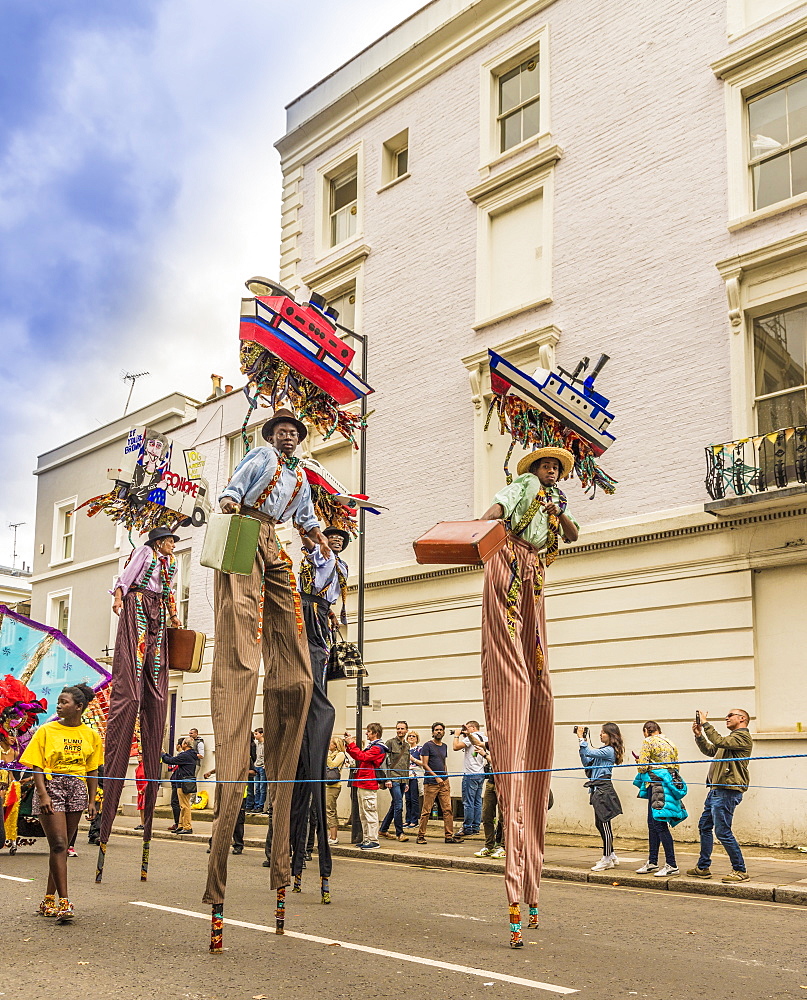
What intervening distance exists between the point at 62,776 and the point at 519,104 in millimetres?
15618

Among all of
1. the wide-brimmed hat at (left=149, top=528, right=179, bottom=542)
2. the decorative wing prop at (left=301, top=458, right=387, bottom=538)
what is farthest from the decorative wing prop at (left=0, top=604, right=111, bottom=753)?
the decorative wing prop at (left=301, top=458, right=387, bottom=538)

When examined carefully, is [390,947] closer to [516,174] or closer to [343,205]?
[516,174]

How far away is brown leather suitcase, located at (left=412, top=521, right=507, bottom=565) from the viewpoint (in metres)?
6.34

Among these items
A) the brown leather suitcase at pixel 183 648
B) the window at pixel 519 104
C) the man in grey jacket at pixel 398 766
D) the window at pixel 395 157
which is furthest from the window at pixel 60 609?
the brown leather suitcase at pixel 183 648

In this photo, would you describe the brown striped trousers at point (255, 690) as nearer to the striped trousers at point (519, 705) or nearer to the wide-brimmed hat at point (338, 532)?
the striped trousers at point (519, 705)

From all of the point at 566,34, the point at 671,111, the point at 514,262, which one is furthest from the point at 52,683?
the point at 566,34

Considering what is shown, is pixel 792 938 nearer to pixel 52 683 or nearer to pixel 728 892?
pixel 728 892

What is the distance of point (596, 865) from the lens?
11.5 meters

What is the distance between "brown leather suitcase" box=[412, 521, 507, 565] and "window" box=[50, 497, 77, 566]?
27.5m

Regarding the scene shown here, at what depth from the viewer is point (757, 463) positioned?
13.8m

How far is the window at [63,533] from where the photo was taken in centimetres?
3234

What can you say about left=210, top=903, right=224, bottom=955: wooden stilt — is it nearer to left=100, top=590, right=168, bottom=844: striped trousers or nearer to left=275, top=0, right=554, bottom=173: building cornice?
left=100, top=590, right=168, bottom=844: striped trousers

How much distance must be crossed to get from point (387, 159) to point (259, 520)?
55.4 ft

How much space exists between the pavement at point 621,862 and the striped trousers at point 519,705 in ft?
12.9
